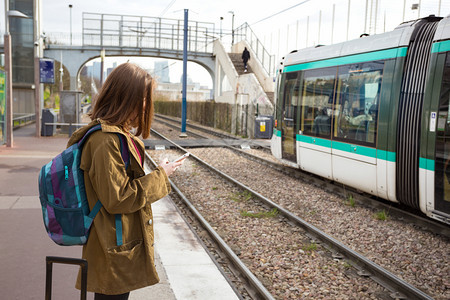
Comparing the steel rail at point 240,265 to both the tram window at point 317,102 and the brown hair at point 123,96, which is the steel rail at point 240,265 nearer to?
the brown hair at point 123,96

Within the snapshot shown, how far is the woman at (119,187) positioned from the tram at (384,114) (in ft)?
17.5

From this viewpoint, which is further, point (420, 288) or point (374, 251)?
point (374, 251)

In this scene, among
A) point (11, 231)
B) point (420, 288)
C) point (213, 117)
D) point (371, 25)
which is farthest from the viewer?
point (213, 117)

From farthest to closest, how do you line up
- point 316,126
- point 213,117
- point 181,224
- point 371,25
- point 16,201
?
point 213,117 → point 371,25 → point 316,126 → point 16,201 → point 181,224

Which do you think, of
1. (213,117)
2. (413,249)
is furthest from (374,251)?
(213,117)

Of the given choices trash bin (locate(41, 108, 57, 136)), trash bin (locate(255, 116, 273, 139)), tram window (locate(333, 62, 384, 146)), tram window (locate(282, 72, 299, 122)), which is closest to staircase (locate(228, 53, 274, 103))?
trash bin (locate(255, 116, 273, 139))

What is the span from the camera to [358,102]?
29.2 feet

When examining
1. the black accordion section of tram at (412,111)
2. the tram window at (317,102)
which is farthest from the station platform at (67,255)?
the tram window at (317,102)

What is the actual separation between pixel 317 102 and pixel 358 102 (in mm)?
1768

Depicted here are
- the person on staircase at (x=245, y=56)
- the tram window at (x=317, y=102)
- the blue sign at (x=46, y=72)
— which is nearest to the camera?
the tram window at (x=317, y=102)

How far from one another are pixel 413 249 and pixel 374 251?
55 cm

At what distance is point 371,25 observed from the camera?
22.1 m

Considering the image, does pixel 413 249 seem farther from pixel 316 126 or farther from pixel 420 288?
pixel 316 126

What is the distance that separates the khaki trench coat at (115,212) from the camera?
7.05 feet
